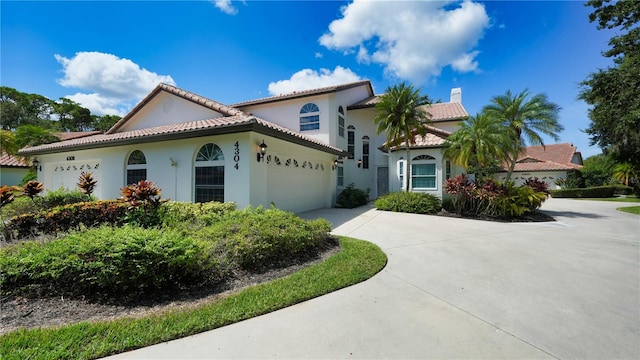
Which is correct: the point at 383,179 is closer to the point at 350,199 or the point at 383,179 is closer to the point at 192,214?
the point at 350,199

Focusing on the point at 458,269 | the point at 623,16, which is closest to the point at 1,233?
the point at 458,269

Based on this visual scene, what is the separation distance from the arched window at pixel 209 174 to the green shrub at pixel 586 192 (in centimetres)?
3327

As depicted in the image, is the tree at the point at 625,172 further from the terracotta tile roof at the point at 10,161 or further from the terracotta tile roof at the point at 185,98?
the terracotta tile roof at the point at 10,161

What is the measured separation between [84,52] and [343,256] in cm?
1314

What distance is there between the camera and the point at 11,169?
19.7 m

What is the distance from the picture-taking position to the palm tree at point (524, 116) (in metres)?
13.0

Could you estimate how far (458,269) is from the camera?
4938mm

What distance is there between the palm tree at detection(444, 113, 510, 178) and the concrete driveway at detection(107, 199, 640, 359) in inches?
273

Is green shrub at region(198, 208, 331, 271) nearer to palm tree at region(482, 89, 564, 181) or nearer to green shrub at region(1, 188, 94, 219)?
green shrub at region(1, 188, 94, 219)

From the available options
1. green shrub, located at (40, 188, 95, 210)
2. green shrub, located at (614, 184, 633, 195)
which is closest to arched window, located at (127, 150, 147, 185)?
green shrub, located at (40, 188, 95, 210)

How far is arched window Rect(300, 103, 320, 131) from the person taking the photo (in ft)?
54.7

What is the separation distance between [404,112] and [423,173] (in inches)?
152

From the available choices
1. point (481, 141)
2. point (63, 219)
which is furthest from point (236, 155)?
point (481, 141)

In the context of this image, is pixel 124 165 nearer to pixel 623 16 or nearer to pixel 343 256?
pixel 343 256
